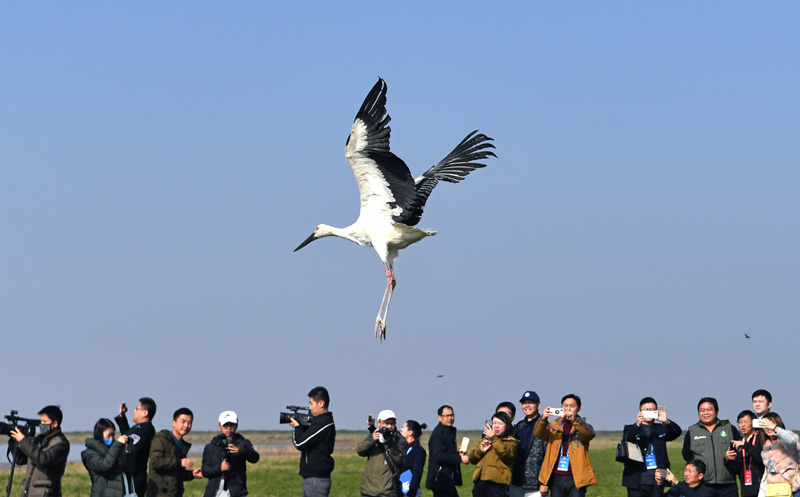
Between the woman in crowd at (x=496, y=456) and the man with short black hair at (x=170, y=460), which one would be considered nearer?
the man with short black hair at (x=170, y=460)

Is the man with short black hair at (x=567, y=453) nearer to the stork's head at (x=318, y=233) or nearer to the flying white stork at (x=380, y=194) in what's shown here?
the flying white stork at (x=380, y=194)

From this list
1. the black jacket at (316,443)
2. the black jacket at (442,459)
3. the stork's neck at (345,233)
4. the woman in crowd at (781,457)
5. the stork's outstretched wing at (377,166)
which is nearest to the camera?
the woman in crowd at (781,457)

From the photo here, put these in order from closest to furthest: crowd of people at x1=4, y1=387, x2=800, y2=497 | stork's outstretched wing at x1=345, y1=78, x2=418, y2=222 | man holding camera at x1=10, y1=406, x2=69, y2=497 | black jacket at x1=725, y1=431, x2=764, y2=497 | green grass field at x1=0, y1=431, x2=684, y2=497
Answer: man holding camera at x1=10, y1=406, x2=69, y2=497
crowd of people at x1=4, y1=387, x2=800, y2=497
black jacket at x1=725, y1=431, x2=764, y2=497
stork's outstretched wing at x1=345, y1=78, x2=418, y2=222
green grass field at x1=0, y1=431, x2=684, y2=497

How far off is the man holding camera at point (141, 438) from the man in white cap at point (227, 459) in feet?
2.23

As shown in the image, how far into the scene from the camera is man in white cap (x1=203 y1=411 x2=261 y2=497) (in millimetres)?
11102

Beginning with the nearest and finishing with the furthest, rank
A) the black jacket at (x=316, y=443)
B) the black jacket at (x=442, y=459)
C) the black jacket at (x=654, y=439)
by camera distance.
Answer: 1. the black jacket at (x=316, y=443)
2. the black jacket at (x=654, y=439)
3. the black jacket at (x=442, y=459)

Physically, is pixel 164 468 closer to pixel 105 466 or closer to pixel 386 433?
pixel 105 466

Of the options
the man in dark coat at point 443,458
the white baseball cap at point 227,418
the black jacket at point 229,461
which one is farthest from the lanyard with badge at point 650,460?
the white baseball cap at point 227,418

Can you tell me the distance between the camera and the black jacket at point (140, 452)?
36.7 ft

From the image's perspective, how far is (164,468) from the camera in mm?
11125

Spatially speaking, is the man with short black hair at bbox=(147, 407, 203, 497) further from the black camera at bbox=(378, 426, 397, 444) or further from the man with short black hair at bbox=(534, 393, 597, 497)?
the man with short black hair at bbox=(534, 393, 597, 497)

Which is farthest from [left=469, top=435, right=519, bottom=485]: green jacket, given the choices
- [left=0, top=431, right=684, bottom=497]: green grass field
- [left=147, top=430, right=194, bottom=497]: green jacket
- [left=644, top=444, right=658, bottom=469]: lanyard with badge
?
[left=0, top=431, right=684, bottom=497]: green grass field

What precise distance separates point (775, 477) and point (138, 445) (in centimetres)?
685

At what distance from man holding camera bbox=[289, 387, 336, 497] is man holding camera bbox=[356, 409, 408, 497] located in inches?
17.8
